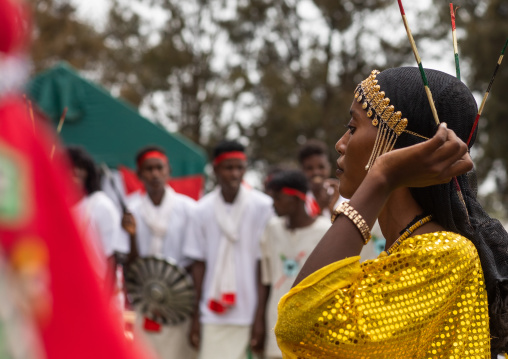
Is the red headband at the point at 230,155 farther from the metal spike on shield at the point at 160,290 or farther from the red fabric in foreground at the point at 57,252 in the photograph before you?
the red fabric in foreground at the point at 57,252

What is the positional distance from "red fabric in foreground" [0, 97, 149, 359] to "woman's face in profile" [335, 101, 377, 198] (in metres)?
1.35

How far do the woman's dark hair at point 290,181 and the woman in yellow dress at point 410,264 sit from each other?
14.3 ft

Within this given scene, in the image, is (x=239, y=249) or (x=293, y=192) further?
(x=239, y=249)

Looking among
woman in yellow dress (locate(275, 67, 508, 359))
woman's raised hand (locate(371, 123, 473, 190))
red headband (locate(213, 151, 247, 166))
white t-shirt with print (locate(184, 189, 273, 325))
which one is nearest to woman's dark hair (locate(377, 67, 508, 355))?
woman in yellow dress (locate(275, 67, 508, 359))

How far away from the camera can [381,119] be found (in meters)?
2.22

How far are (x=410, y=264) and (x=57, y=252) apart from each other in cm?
→ 123

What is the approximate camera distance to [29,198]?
1.00 metres

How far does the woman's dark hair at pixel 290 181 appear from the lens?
6629 mm

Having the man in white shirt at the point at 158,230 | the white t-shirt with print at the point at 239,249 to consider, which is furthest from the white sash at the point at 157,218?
the white t-shirt with print at the point at 239,249

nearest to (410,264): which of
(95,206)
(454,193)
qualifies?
(454,193)

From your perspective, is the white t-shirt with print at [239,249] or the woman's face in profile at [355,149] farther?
the white t-shirt with print at [239,249]

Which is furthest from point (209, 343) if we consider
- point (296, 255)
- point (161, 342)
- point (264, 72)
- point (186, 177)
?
point (264, 72)

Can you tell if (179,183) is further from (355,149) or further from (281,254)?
(355,149)

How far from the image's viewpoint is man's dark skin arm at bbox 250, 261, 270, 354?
6926mm
